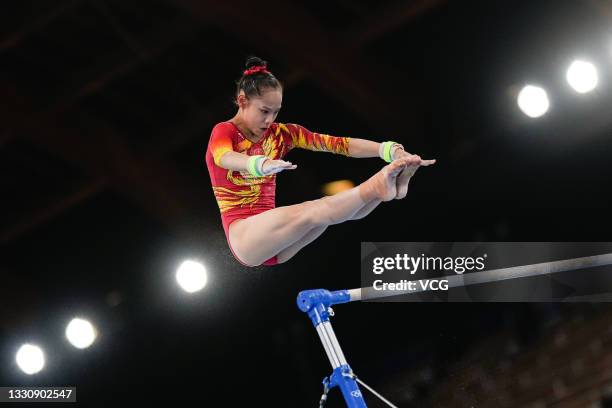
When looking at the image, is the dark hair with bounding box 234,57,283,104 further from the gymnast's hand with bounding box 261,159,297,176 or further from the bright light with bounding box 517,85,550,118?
the bright light with bounding box 517,85,550,118

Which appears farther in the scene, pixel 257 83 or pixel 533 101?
pixel 533 101

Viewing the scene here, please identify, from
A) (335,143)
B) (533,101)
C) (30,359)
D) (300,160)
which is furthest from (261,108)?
(30,359)

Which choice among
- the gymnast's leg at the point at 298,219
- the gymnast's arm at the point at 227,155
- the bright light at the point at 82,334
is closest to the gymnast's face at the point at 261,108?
the gymnast's arm at the point at 227,155

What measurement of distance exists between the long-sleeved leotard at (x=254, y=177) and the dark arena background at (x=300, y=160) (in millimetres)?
1723

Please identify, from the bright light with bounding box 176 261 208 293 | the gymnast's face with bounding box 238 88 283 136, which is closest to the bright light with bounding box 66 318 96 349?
the bright light with bounding box 176 261 208 293

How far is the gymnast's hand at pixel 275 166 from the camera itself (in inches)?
128

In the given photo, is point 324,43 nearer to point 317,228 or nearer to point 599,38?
point 599,38

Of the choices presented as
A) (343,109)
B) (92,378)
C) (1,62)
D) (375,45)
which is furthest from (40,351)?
(375,45)

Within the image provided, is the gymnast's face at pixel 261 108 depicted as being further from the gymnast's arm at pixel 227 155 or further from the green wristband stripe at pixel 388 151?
the green wristband stripe at pixel 388 151

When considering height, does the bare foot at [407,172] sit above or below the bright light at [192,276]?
below

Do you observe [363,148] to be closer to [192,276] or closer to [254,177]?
[254,177]

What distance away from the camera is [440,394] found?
526 cm

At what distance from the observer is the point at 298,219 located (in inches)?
151

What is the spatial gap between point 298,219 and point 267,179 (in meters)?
0.48
